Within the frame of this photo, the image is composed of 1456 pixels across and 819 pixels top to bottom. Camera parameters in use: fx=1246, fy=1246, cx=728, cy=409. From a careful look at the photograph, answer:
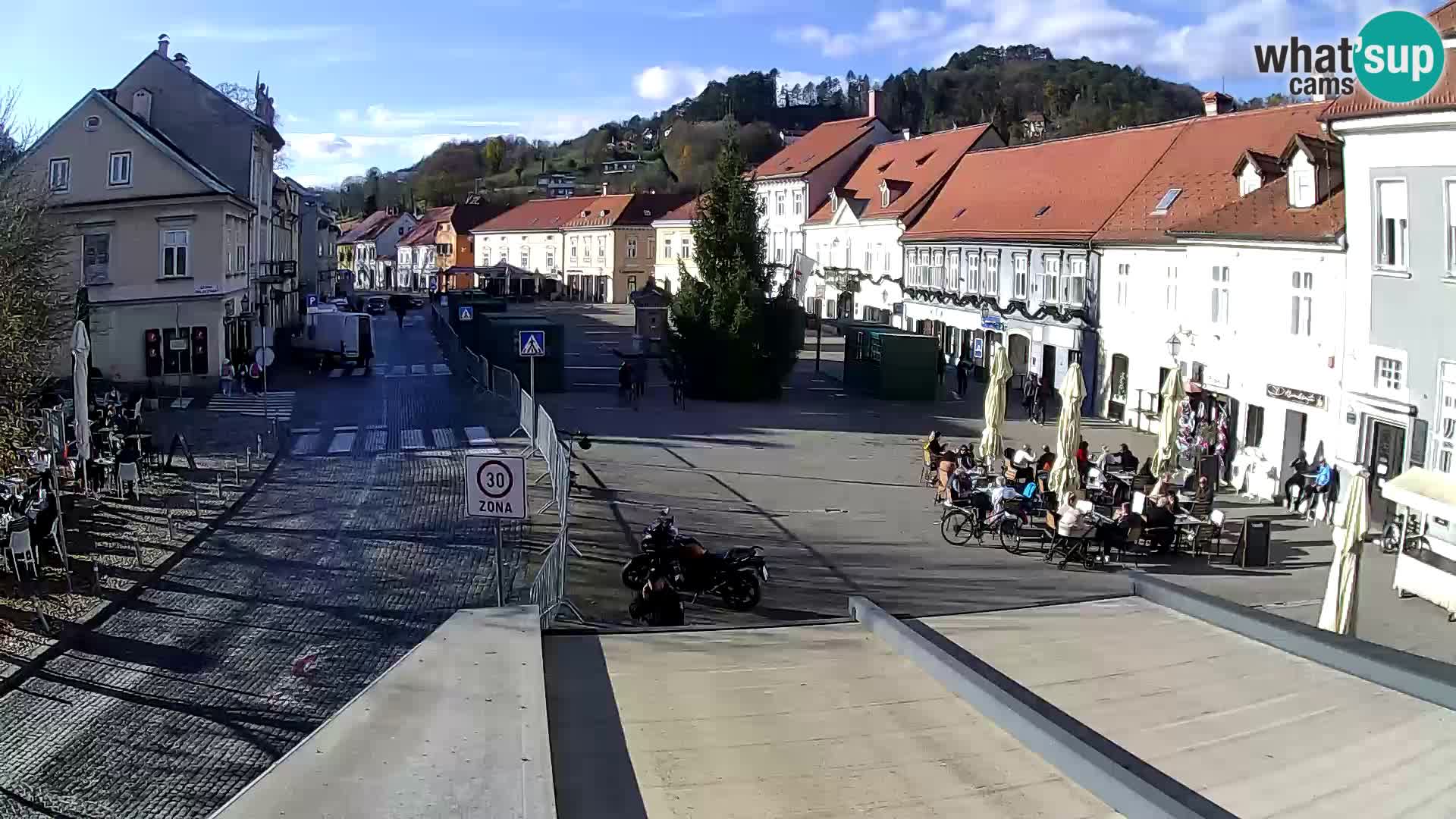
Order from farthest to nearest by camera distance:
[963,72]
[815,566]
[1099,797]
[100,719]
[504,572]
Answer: [963,72]
[815,566]
[504,572]
[100,719]
[1099,797]

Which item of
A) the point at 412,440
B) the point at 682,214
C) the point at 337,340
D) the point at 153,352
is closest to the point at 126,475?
the point at 412,440

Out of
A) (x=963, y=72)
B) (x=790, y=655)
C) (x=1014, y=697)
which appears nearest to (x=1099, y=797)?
(x=1014, y=697)

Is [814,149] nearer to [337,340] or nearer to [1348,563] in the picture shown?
[337,340]

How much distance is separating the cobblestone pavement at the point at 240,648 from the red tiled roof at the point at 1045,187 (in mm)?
26360

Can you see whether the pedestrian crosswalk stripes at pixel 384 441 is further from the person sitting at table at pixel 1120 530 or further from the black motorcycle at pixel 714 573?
the person sitting at table at pixel 1120 530

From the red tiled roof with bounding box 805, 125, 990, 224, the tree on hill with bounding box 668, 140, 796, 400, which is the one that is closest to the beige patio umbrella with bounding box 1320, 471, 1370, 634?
the tree on hill with bounding box 668, 140, 796, 400

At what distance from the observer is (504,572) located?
57.0 ft

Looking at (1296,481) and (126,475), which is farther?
(1296,481)

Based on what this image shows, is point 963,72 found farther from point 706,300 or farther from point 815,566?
point 815,566

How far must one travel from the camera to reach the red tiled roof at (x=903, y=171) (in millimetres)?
59906

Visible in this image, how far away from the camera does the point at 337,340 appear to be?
4903cm

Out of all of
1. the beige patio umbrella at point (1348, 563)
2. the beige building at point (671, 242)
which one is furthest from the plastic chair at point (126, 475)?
the beige building at point (671, 242)

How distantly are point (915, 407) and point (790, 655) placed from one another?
32.4 m

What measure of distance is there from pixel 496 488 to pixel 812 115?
175833mm
